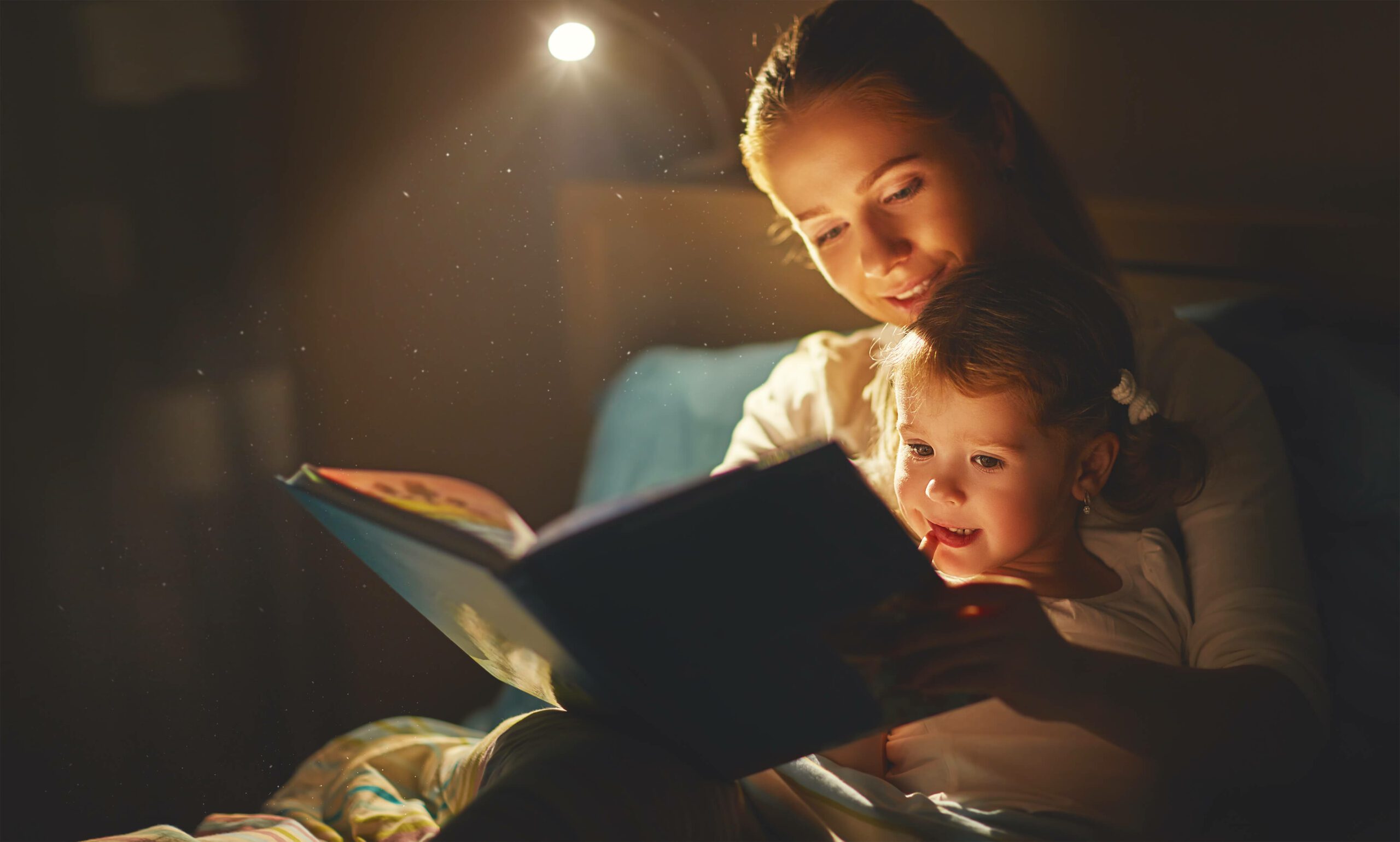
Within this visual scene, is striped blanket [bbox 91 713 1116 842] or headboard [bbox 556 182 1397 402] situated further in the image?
headboard [bbox 556 182 1397 402]

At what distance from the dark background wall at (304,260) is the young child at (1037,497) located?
374 mm

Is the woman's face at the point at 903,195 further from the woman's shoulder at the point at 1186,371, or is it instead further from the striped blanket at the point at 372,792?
the striped blanket at the point at 372,792

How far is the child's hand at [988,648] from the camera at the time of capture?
514mm

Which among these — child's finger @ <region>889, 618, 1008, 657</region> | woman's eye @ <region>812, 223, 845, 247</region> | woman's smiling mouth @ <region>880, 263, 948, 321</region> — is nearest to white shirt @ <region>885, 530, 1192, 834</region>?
child's finger @ <region>889, 618, 1008, 657</region>

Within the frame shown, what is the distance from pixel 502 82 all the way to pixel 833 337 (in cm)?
46

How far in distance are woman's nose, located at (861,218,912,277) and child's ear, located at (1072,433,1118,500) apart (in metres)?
0.24

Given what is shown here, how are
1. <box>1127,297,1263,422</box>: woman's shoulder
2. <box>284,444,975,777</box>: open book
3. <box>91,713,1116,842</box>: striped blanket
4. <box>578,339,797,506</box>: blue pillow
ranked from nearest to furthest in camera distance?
<box>284,444,975,777</box>: open book → <box>91,713,1116,842</box>: striped blanket → <box>1127,297,1263,422</box>: woman's shoulder → <box>578,339,797,506</box>: blue pillow

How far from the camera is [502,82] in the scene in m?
1.02

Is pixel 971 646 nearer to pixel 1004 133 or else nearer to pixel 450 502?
pixel 450 502

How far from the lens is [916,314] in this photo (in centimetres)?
89

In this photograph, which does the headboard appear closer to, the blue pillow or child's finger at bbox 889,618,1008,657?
the blue pillow

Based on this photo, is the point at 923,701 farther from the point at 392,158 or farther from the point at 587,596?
the point at 392,158

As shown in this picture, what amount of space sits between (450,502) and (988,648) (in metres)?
0.32

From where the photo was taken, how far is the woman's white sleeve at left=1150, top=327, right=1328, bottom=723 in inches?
28.5
